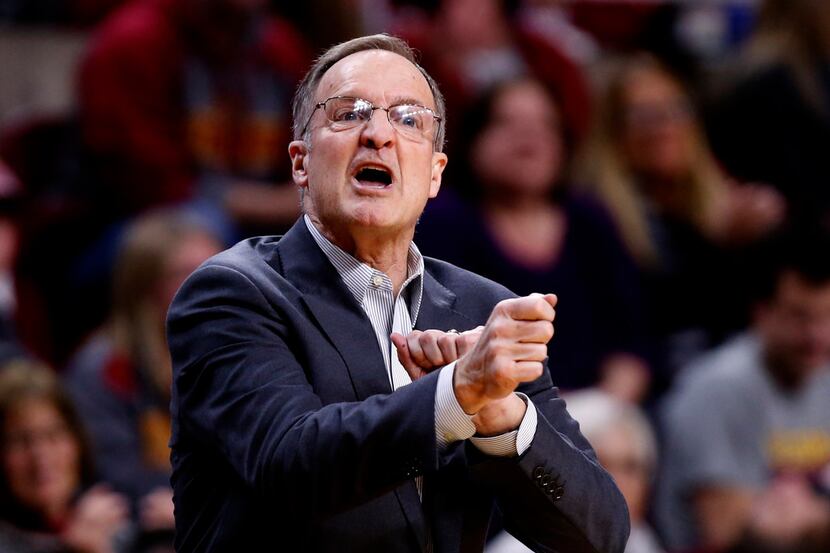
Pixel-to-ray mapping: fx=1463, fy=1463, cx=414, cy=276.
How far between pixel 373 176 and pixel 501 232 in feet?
8.97

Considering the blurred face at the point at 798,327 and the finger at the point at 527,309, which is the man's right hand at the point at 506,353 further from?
the blurred face at the point at 798,327

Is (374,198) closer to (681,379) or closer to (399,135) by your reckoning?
(399,135)

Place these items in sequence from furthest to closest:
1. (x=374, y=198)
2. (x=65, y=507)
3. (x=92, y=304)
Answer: (x=92, y=304) < (x=65, y=507) < (x=374, y=198)

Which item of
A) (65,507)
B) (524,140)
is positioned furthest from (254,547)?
(524,140)

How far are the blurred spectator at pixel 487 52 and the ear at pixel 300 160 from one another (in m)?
3.12

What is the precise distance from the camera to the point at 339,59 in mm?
2197

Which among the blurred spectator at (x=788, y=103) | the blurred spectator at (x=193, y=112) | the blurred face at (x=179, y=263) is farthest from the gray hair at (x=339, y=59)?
the blurred spectator at (x=788, y=103)

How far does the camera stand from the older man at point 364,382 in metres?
1.90

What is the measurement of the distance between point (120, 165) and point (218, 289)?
311 centimetres

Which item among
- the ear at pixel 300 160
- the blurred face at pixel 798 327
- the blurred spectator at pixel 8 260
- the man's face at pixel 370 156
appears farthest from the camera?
the blurred face at pixel 798 327

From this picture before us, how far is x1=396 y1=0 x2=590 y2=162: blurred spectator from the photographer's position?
546 cm

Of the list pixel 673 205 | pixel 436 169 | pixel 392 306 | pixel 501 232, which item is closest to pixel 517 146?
pixel 501 232

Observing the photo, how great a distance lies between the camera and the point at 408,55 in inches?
87.7

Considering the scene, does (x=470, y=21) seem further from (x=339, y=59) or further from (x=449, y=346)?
(x=449, y=346)
